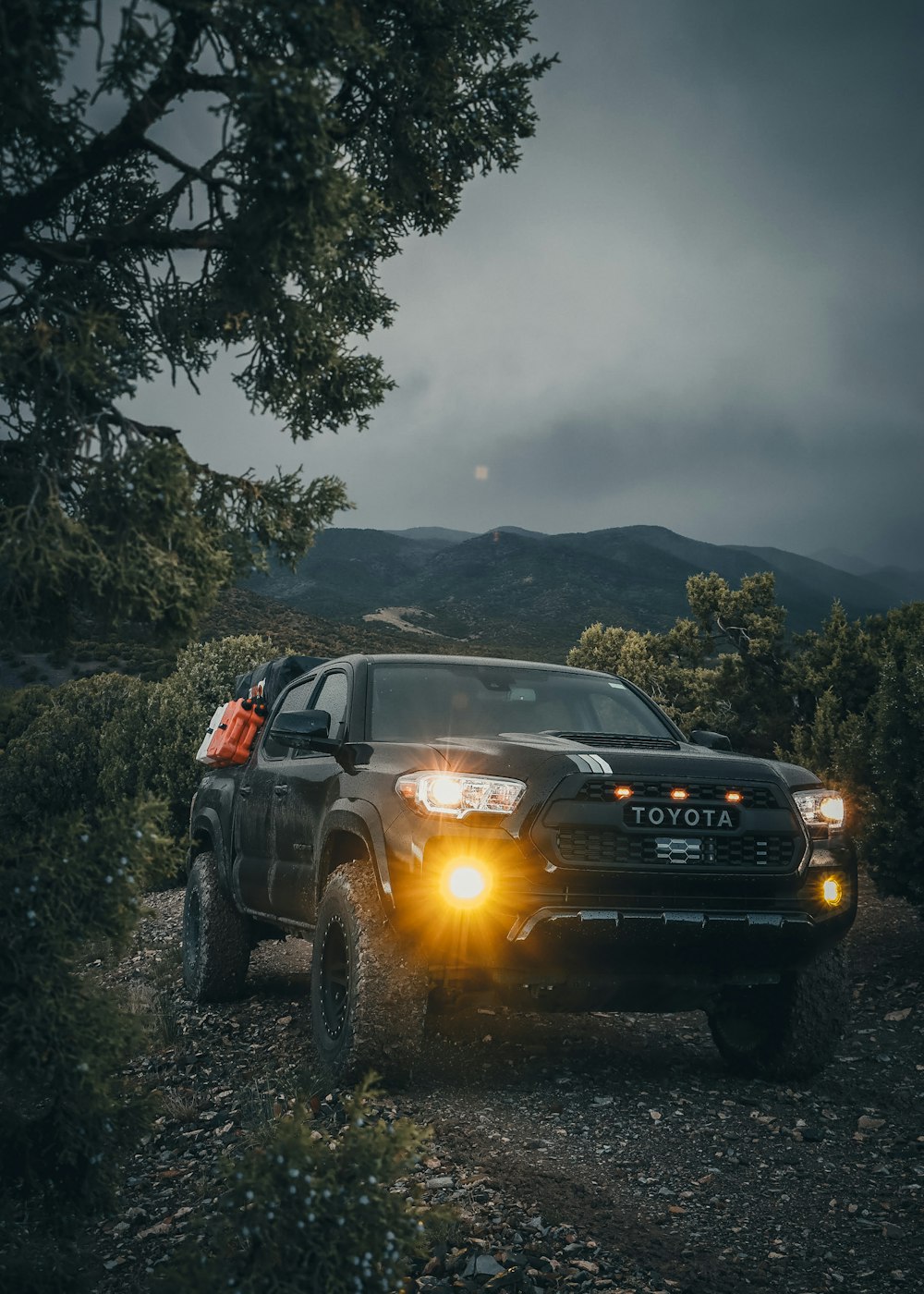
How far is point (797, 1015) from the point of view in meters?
5.32

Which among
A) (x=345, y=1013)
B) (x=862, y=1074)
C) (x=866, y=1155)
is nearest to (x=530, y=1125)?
(x=345, y=1013)

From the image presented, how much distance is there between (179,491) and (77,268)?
Answer: 98cm

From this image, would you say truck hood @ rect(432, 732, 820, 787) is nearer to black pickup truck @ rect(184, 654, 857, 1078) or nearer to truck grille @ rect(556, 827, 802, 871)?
black pickup truck @ rect(184, 654, 857, 1078)

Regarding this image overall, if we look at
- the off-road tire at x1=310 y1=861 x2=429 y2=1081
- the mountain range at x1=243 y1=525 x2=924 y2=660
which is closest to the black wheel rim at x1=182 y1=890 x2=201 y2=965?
the off-road tire at x1=310 y1=861 x2=429 y2=1081

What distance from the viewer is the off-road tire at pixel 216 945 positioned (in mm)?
7305

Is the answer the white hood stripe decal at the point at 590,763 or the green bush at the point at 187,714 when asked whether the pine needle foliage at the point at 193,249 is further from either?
the green bush at the point at 187,714

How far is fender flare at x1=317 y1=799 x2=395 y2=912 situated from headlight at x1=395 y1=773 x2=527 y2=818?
28cm

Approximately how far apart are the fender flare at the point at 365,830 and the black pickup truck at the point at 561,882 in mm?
13

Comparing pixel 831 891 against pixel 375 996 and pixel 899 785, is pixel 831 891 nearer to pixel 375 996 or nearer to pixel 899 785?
pixel 375 996

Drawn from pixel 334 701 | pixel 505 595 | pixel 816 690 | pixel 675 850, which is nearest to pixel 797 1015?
pixel 675 850

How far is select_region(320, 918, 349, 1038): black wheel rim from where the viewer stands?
5.17 m

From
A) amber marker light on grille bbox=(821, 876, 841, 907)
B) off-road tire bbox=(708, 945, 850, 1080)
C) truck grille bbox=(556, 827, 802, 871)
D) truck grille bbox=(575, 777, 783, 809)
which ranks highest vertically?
truck grille bbox=(575, 777, 783, 809)

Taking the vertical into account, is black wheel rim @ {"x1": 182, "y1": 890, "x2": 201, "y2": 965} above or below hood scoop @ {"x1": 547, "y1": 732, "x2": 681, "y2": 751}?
below

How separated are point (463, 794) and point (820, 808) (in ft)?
5.72
